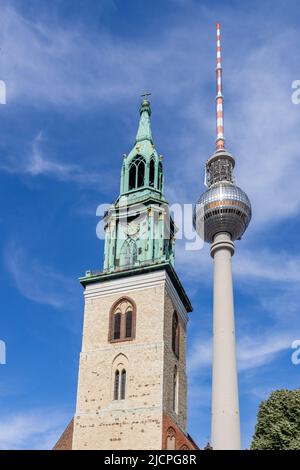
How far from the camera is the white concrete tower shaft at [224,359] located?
2073 inches

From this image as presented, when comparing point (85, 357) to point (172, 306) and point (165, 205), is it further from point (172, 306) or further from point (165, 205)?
point (165, 205)

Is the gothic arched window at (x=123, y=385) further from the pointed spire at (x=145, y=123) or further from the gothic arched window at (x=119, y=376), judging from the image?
the pointed spire at (x=145, y=123)

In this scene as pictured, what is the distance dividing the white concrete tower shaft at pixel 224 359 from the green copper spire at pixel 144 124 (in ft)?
44.7

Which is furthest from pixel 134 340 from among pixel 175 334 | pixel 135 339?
pixel 175 334

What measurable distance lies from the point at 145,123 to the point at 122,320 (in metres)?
25.6

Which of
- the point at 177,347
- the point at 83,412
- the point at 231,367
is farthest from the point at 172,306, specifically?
the point at 83,412

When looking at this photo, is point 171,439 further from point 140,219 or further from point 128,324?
point 140,219

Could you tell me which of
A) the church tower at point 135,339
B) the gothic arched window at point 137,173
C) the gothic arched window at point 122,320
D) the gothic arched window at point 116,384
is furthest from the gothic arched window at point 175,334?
the gothic arched window at point 137,173

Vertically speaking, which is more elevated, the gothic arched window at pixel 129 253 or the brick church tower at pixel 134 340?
the gothic arched window at pixel 129 253

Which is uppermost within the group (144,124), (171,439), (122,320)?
(144,124)

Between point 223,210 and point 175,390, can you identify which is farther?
point 223,210

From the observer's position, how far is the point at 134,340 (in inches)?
2014
